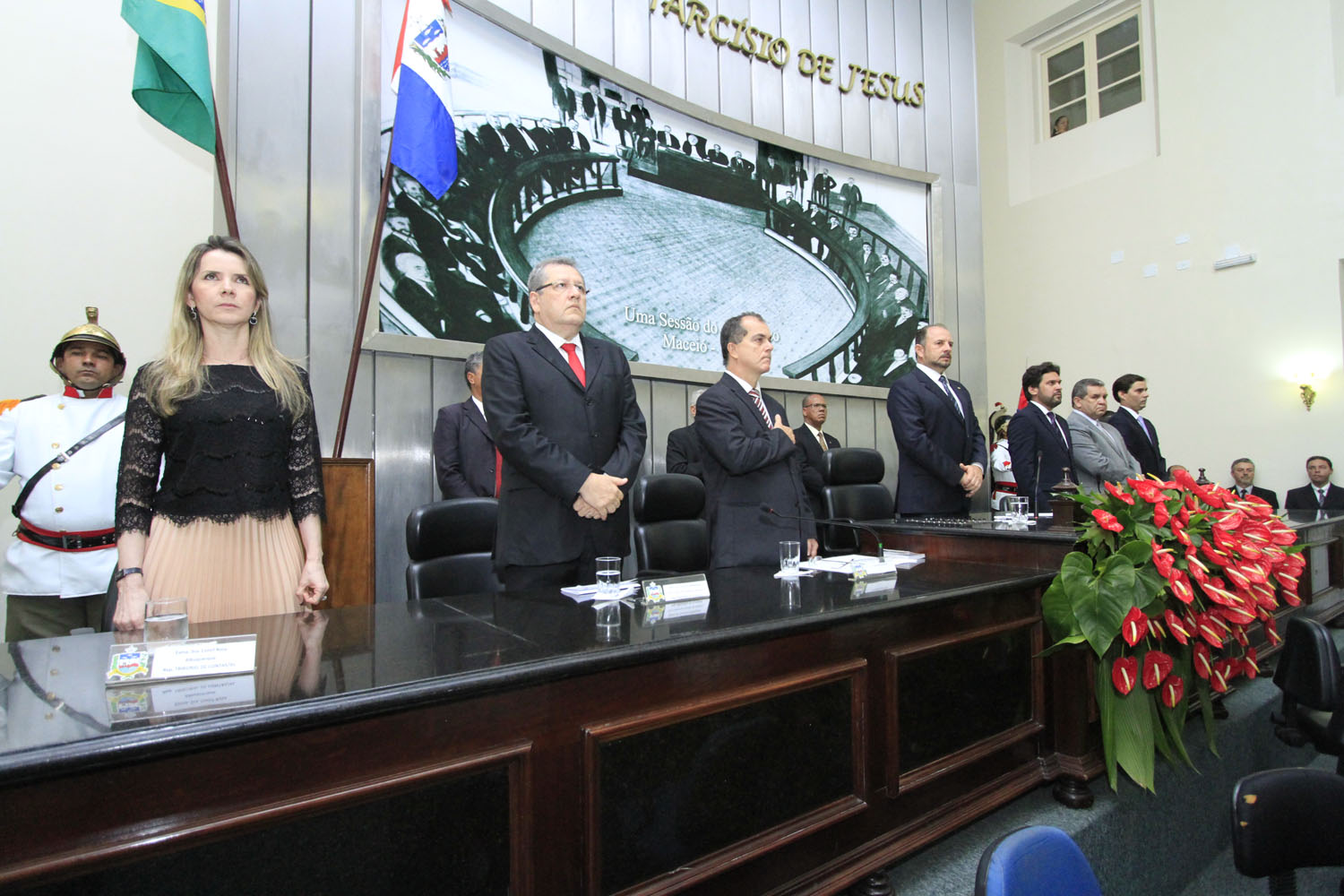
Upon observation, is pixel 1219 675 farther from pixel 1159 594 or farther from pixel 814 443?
pixel 814 443

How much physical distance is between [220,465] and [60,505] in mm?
1101

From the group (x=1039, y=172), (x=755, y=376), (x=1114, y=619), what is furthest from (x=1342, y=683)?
(x=1039, y=172)

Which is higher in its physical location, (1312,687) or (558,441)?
(558,441)

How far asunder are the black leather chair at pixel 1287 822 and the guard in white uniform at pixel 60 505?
2695mm

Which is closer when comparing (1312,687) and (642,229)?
(1312,687)

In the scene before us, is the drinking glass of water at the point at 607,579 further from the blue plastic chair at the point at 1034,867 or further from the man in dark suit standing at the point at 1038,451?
the man in dark suit standing at the point at 1038,451

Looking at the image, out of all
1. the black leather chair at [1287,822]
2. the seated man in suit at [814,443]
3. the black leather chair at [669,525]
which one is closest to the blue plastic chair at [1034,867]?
the black leather chair at [1287,822]

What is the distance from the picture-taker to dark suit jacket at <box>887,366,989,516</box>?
116 inches

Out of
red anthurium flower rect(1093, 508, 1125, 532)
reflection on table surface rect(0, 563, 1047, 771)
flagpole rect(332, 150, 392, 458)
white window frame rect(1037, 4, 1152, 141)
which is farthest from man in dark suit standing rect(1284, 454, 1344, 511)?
flagpole rect(332, 150, 392, 458)

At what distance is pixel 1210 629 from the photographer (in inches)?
61.9

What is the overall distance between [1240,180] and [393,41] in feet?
23.5

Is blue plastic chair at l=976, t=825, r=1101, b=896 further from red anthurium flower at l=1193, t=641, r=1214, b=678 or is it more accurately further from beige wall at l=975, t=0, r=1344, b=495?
beige wall at l=975, t=0, r=1344, b=495

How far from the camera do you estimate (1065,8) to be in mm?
7621

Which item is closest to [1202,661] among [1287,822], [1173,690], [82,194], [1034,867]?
[1173,690]
